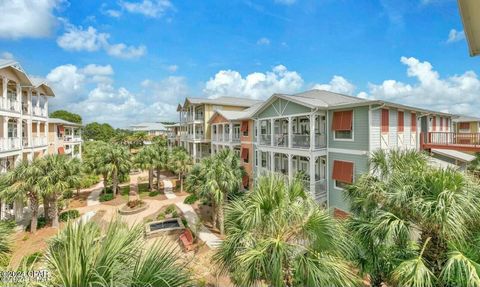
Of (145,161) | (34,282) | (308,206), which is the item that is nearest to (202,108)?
(145,161)

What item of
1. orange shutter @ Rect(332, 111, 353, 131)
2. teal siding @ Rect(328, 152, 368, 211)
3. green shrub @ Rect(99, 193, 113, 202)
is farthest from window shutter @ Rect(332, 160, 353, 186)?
green shrub @ Rect(99, 193, 113, 202)

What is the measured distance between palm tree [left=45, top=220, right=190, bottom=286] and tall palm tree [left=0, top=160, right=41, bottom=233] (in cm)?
1772

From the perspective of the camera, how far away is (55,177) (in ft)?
61.5

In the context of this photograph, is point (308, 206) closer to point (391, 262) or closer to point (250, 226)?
point (250, 226)

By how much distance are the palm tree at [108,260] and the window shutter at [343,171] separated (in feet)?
52.2

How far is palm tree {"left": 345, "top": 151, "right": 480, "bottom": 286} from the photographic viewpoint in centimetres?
669

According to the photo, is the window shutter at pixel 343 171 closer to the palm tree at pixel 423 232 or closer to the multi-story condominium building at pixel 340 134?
the multi-story condominium building at pixel 340 134

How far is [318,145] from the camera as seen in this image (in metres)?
19.4

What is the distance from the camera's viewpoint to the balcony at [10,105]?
21.0 meters

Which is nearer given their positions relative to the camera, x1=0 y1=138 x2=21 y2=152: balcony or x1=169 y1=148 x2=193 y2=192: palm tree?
x1=0 y1=138 x2=21 y2=152: balcony

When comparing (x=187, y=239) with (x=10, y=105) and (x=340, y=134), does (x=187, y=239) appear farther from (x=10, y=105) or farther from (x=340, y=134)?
(x=10, y=105)

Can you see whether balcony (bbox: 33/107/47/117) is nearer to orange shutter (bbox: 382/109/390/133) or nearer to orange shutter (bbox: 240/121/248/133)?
orange shutter (bbox: 240/121/248/133)

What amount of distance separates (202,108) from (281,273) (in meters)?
35.6

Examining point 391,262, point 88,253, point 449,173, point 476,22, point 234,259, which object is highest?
point 476,22
